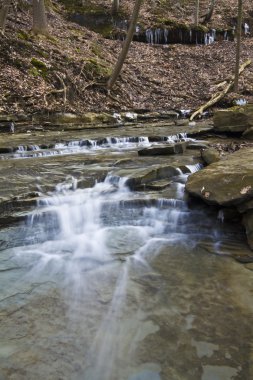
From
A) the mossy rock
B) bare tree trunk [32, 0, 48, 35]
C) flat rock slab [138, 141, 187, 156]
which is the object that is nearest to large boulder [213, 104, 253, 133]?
flat rock slab [138, 141, 187, 156]

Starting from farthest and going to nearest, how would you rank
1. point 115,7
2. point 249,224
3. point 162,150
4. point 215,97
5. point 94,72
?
point 115,7, point 215,97, point 94,72, point 162,150, point 249,224

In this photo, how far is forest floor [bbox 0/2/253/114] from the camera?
1442 cm

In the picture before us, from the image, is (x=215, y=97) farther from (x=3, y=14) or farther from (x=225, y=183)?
(x=225, y=183)

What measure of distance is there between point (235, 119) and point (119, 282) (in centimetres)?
809

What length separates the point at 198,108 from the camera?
16.7 meters

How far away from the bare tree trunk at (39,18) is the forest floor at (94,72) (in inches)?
17.3

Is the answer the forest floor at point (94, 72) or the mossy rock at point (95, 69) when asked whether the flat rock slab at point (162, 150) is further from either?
the mossy rock at point (95, 69)

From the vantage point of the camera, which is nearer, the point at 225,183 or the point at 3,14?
the point at 225,183

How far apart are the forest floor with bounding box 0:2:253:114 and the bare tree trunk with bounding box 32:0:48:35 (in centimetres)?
44

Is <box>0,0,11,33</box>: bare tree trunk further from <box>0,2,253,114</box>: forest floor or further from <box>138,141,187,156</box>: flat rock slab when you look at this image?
<box>138,141,187,156</box>: flat rock slab

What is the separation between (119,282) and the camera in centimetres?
505

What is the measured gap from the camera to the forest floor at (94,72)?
47.3ft

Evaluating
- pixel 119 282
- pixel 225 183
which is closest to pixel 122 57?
pixel 225 183

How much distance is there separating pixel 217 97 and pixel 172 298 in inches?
564
